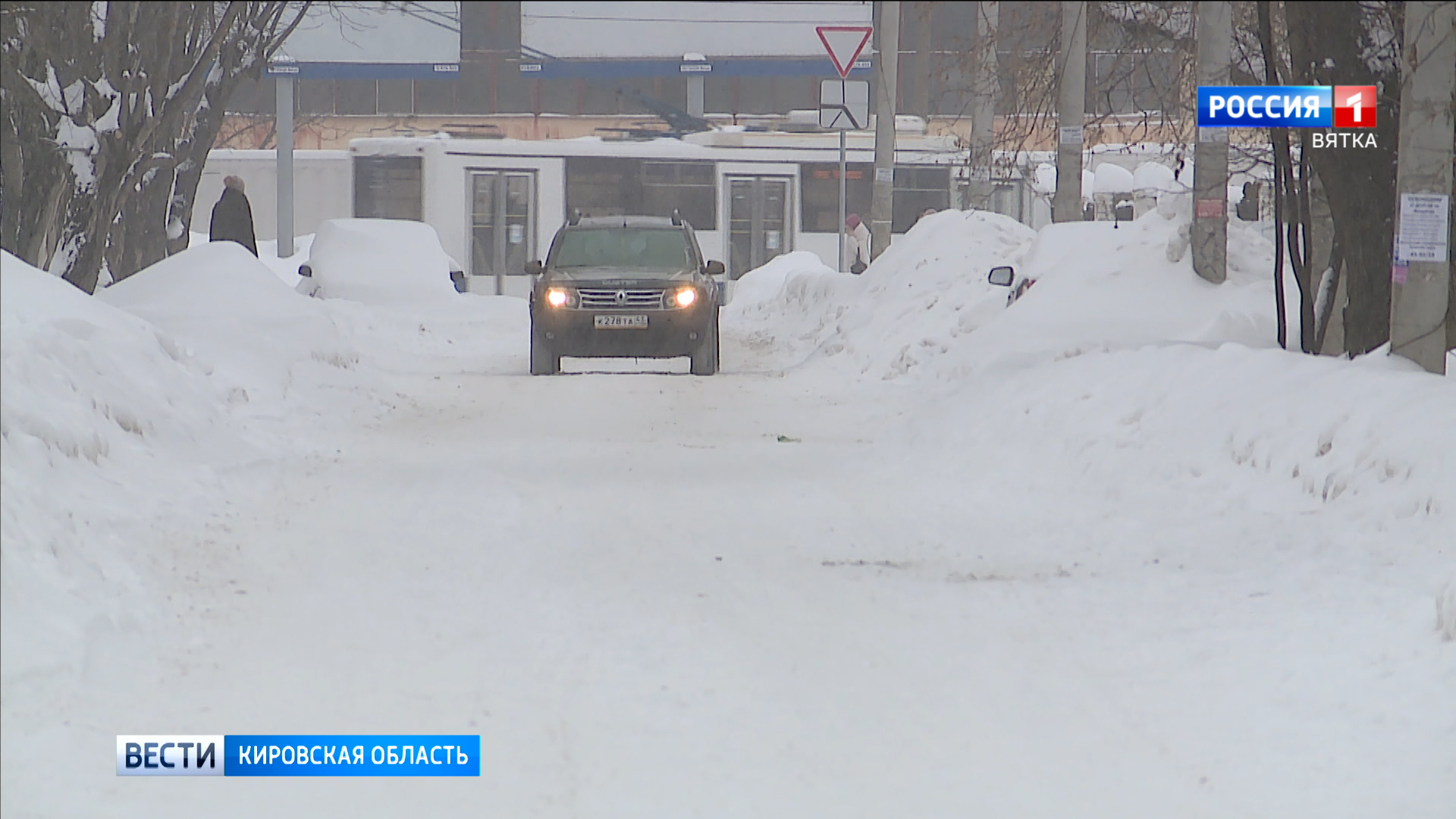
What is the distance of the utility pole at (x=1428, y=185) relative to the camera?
30.1ft

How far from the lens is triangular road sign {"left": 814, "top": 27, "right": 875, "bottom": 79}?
84.9ft

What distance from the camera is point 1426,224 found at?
919 cm

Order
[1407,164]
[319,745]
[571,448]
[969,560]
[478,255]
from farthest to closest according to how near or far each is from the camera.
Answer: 1. [478,255]
2. [571,448]
3. [1407,164]
4. [969,560]
5. [319,745]

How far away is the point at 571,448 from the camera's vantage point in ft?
37.3

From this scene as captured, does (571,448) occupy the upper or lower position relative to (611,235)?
lower

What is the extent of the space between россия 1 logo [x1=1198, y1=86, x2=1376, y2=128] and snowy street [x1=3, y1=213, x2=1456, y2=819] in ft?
5.52

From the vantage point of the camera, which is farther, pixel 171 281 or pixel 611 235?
pixel 611 235

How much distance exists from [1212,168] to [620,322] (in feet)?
20.5

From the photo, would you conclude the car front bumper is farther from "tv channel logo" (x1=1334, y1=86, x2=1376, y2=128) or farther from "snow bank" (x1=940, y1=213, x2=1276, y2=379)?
"tv channel logo" (x1=1334, y1=86, x2=1376, y2=128)

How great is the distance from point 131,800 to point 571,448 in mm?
6681

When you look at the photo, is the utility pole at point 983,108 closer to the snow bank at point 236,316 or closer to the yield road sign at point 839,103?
the yield road sign at point 839,103

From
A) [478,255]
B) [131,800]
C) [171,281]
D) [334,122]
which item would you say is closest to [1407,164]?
[131,800]

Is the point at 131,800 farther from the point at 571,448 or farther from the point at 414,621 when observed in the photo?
the point at 571,448

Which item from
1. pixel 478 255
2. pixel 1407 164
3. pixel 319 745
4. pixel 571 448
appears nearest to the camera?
pixel 319 745
